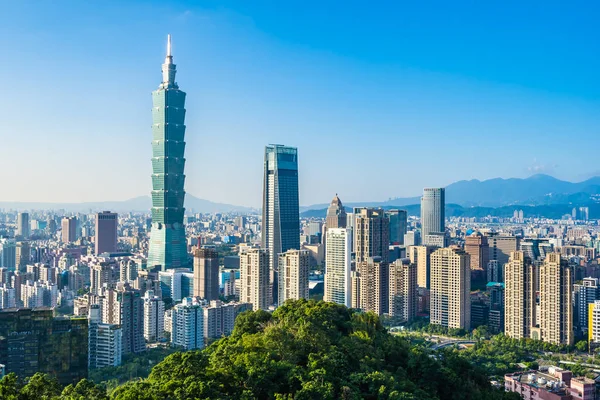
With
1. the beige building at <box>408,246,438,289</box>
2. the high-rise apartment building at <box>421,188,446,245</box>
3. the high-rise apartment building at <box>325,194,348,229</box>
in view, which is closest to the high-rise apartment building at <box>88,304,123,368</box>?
the beige building at <box>408,246,438,289</box>

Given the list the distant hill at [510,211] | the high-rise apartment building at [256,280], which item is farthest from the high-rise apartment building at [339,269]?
the distant hill at [510,211]

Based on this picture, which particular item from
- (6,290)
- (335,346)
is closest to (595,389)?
(335,346)

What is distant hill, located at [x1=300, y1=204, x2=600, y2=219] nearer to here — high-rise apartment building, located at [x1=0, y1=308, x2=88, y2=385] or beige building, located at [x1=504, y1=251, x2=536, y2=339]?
beige building, located at [x1=504, y1=251, x2=536, y2=339]

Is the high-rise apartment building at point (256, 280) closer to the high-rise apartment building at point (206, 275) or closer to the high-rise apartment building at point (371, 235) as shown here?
the high-rise apartment building at point (206, 275)

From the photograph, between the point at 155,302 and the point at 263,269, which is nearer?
the point at 155,302

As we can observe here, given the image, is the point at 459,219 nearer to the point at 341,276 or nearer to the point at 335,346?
the point at 341,276

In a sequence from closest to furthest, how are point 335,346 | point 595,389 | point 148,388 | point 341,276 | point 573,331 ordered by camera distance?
1. point 148,388
2. point 335,346
3. point 595,389
4. point 573,331
5. point 341,276
